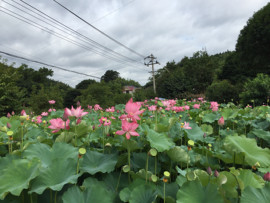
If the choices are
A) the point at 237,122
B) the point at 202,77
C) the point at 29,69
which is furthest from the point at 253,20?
the point at 29,69

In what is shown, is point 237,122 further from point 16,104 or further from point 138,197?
point 16,104

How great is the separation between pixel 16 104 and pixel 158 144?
12029 mm

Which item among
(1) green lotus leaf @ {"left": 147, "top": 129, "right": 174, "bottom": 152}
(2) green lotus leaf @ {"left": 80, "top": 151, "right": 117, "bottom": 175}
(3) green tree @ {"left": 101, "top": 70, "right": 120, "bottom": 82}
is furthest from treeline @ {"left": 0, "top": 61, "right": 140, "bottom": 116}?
(3) green tree @ {"left": 101, "top": 70, "right": 120, "bottom": 82}

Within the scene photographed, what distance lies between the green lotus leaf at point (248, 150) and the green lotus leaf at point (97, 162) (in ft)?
1.74

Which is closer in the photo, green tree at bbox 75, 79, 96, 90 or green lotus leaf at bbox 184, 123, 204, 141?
green lotus leaf at bbox 184, 123, 204, 141

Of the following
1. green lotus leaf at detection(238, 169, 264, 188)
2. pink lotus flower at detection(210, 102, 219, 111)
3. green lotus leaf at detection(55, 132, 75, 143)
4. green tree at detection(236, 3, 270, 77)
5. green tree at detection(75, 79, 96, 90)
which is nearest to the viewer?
green lotus leaf at detection(238, 169, 264, 188)

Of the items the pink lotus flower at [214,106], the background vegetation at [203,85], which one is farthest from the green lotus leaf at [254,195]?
the background vegetation at [203,85]

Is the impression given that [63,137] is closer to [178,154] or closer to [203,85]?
[178,154]

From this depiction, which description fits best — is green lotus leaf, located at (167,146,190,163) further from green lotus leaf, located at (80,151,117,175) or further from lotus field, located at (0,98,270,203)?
green lotus leaf, located at (80,151,117,175)

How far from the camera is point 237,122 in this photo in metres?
1.75

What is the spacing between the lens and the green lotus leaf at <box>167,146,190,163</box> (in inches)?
29.4

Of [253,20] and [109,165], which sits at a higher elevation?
[253,20]

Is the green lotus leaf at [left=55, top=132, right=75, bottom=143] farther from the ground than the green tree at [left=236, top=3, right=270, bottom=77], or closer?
closer

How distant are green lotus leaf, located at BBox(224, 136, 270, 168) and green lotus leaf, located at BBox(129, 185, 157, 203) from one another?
433mm
